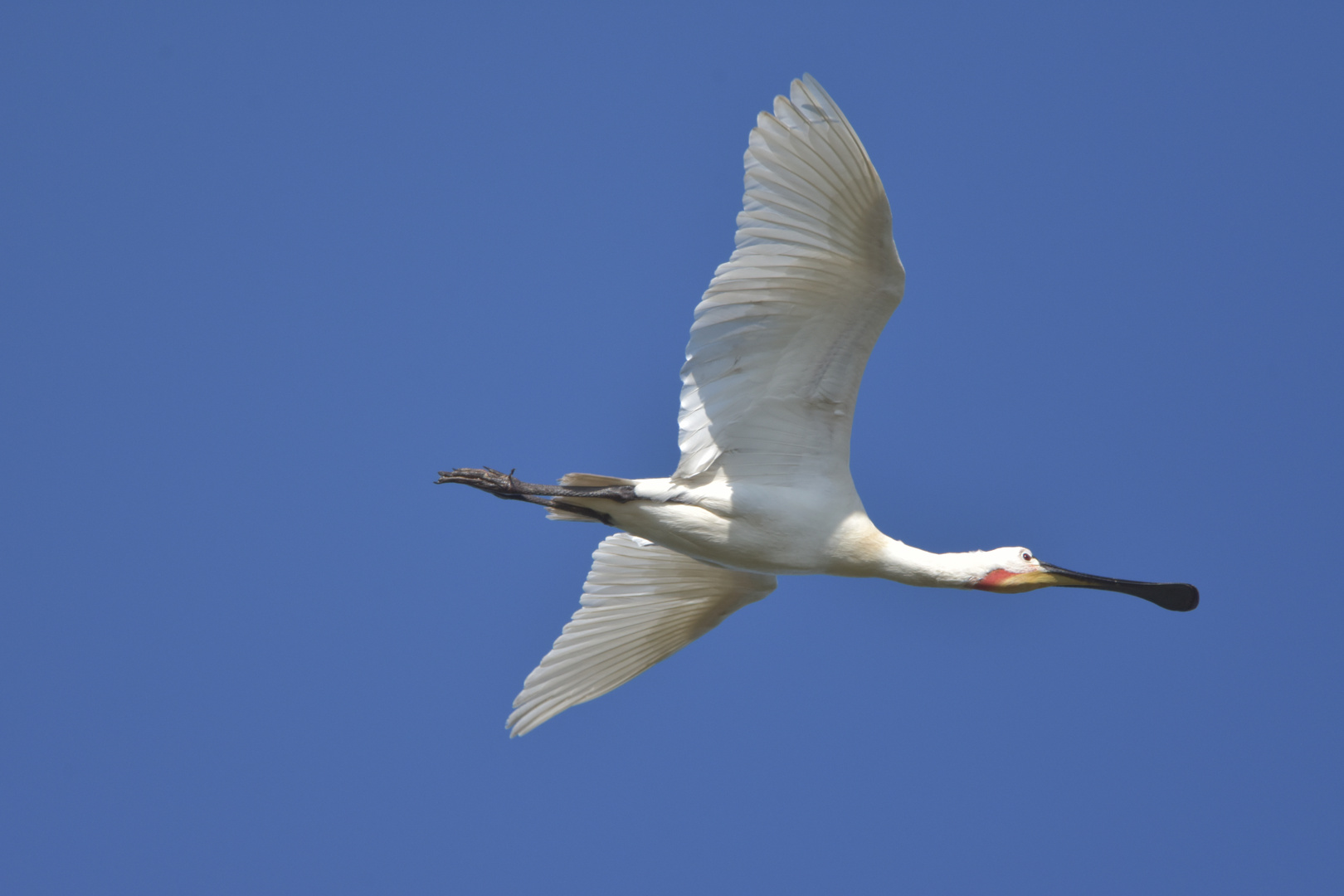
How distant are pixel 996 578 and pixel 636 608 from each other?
2.88 metres

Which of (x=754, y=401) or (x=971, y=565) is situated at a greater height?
(x=754, y=401)

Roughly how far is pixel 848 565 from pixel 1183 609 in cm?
269

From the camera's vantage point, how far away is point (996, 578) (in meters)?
9.87

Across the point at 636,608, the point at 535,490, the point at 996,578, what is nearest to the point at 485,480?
the point at 535,490

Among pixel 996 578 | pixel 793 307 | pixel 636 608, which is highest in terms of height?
pixel 793 307

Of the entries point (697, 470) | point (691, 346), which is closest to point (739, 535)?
point (697, 470)

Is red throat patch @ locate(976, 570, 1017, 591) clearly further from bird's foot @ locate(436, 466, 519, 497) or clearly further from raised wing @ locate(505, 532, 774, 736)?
bird's foot @ locate(436, 466, 519, 497)

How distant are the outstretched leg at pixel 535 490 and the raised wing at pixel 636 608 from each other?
1266mm

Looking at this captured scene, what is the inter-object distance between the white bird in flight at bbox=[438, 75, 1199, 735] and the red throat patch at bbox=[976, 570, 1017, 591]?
13 millimetres

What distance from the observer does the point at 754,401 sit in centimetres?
937

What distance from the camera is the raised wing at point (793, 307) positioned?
820 centimetres

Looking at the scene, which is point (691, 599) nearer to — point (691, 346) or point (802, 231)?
point (691, 346)

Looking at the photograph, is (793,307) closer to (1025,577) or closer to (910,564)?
(910,564)

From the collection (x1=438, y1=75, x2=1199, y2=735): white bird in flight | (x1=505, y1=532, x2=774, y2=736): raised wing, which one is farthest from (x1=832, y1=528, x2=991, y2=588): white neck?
(x1=505, y1=532, x2=774, y2=736): raised wing
